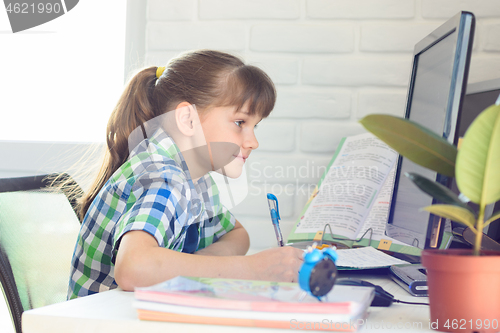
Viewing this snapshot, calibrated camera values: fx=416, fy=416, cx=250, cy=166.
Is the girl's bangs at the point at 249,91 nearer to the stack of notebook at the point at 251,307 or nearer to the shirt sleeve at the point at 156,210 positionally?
the shirt sleeve at the point at 156,210

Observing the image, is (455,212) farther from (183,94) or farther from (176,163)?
(183,94)

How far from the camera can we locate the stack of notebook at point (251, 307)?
14.0 inches

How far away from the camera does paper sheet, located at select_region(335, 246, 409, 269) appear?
0.71 meters

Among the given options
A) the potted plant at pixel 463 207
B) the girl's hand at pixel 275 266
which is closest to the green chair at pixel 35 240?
the girl's hand at pixel 275 266

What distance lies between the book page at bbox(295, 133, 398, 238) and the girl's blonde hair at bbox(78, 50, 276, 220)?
293mm

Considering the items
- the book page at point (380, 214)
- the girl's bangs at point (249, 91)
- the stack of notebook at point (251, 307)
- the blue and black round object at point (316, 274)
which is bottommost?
the book page at point (380, 214)

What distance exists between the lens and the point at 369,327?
1.28ft

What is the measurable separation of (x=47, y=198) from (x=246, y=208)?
1.94 ft

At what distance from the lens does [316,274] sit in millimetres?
381

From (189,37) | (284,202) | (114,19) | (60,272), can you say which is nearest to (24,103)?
(114,19)

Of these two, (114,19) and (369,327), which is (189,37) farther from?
(369,327)

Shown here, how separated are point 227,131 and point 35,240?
0.44 meters

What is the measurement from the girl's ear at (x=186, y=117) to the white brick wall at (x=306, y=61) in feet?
1.28

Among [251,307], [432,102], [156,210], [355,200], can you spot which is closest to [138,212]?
[156,210]
